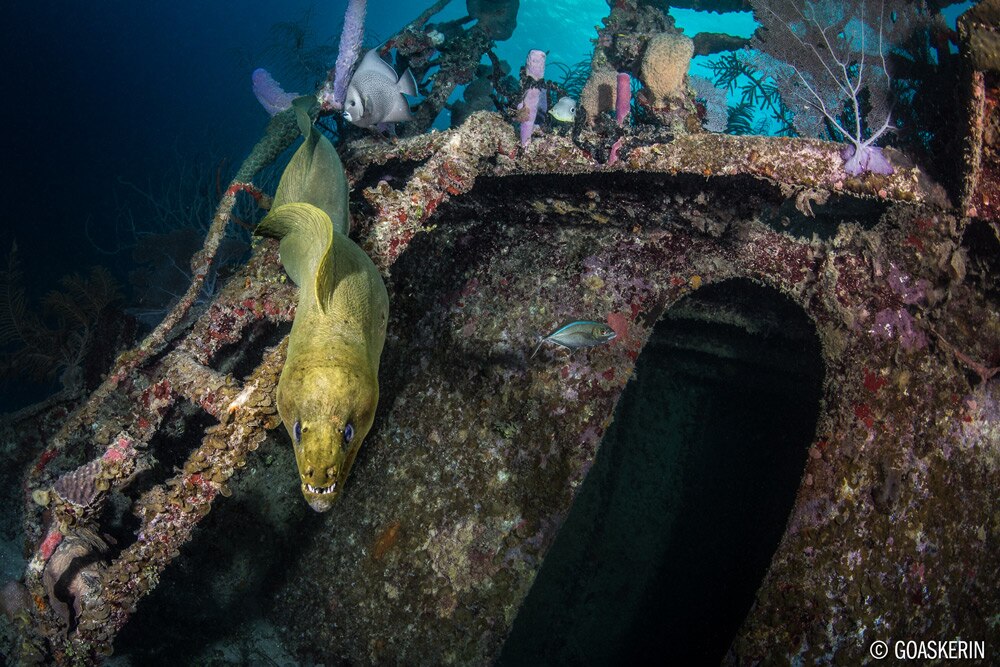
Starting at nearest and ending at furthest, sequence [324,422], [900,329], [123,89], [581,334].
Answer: [324,422], [900,329], [581,334], [123,89]

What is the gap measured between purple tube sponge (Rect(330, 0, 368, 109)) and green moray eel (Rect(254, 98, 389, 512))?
276cm

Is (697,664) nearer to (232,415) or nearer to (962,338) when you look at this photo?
(962,338)

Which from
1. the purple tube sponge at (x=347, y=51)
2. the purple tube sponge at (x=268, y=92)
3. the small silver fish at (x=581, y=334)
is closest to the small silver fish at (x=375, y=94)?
the purple tube sponge at (x=347, y=51)

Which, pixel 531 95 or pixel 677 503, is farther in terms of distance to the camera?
pixel 531 95

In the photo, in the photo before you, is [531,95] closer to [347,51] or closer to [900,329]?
[347,51]

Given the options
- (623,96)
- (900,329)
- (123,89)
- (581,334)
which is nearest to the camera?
(900,329)

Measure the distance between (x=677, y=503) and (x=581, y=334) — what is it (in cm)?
276

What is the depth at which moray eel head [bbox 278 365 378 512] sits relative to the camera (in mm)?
1577

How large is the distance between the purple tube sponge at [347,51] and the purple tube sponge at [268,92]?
43.5 inches

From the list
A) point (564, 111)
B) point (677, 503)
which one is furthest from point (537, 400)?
point (564, 111)

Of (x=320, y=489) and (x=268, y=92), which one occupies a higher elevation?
(x=268, y=92)

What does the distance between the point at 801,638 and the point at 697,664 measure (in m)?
2.39

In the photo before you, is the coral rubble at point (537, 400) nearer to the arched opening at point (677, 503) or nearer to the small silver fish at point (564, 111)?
the arched opening at point (677, 503)

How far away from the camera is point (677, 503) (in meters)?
4.48
